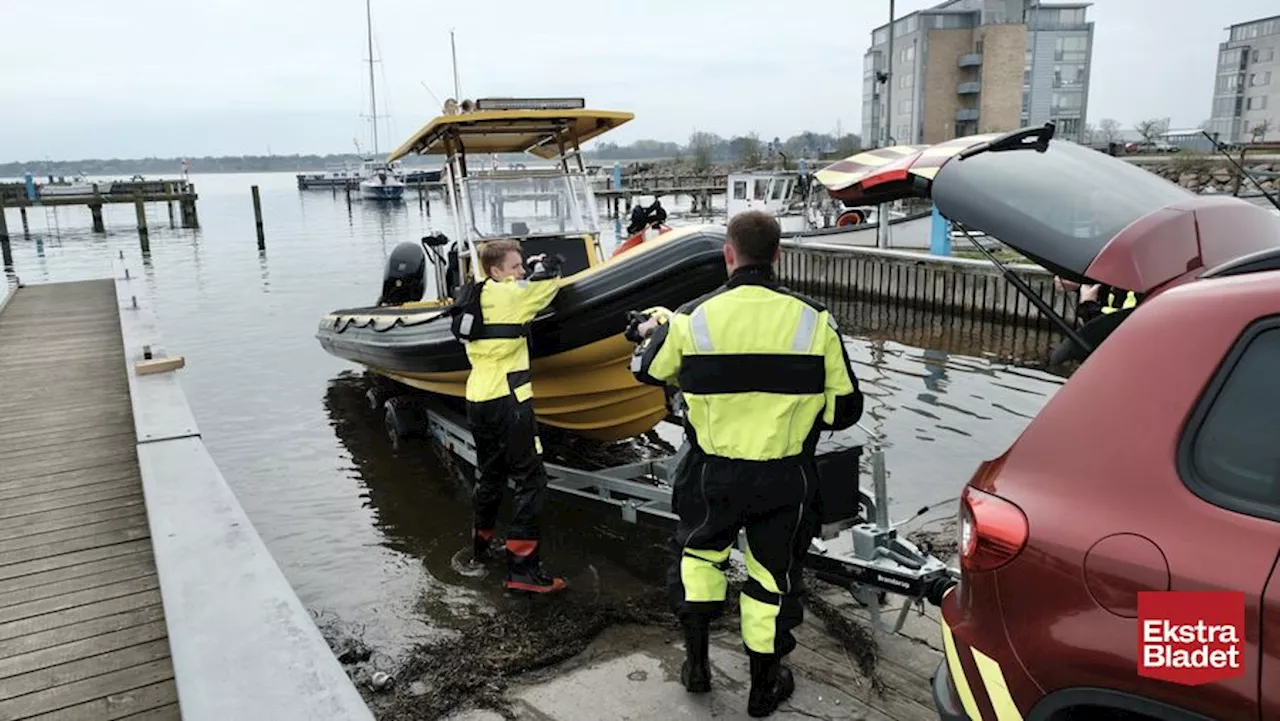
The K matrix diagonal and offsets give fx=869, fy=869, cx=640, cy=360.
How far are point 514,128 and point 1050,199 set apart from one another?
5027 mm

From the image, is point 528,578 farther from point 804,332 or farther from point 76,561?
point 804,332

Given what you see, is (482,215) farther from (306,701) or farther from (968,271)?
(968,271)

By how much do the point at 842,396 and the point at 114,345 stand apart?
27.0 ft

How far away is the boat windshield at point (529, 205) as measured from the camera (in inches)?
285

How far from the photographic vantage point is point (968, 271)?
13.9m

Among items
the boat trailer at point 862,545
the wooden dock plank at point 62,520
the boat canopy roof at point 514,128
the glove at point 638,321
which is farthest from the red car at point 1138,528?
the boat canopy roof at point 514,128

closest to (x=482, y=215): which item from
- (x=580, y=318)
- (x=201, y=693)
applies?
(x=580, y=318)

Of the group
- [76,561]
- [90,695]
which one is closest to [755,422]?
[90,695]

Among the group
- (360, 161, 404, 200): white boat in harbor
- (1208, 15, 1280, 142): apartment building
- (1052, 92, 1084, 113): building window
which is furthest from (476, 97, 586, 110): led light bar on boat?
(1052, 92, 1084, 113): building window

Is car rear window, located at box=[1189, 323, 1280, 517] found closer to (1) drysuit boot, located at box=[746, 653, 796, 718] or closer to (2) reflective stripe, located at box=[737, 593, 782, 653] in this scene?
(2) reflective stripe, located at box=[737, 593, 782, 653]

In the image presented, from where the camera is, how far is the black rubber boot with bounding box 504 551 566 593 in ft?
15.1

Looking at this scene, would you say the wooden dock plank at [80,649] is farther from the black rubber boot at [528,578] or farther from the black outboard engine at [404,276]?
the black outboard engine at [404,276]

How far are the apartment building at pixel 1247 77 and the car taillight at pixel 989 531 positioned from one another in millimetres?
67035

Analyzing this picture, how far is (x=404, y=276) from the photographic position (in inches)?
390
